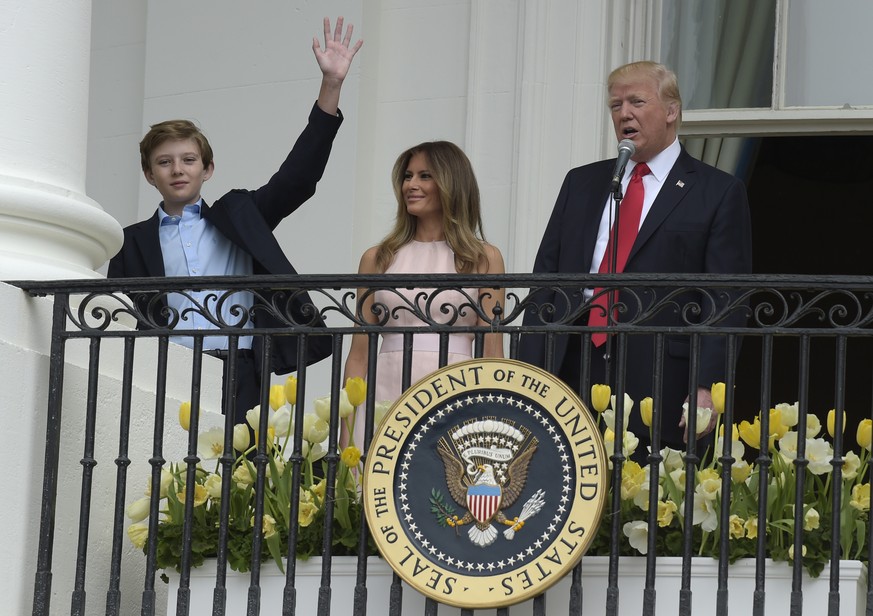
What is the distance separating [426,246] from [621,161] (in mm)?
954

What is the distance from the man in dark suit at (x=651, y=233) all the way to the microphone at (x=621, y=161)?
25cm

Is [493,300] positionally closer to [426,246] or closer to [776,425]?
[426,246]

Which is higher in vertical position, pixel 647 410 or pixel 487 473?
pixel 647 410

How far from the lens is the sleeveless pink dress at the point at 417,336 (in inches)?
235

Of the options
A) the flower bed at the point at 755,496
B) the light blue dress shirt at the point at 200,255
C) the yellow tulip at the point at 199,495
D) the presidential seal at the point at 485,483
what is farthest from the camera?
the light blue dress shirt at the point at 200,255

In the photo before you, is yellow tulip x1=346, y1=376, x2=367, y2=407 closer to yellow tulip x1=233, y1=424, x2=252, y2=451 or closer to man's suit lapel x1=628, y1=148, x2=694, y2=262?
yellow tulip x1=233, y1=424, x2=252, y2=451

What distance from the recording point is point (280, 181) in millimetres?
6266

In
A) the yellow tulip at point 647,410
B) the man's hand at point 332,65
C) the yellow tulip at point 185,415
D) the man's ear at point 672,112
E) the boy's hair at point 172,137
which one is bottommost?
the yellow tulip at point 185,415

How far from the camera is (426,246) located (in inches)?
242

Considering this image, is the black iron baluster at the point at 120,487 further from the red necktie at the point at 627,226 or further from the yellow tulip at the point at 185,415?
the red necktie at the point at 627,226

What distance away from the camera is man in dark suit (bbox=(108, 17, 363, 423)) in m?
6.13

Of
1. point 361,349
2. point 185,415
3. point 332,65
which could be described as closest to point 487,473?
point 185,415

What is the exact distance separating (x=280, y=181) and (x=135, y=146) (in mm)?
2515

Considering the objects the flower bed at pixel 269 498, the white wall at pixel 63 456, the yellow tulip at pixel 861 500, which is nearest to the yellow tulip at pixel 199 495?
the flower bed at pixel 269 498
